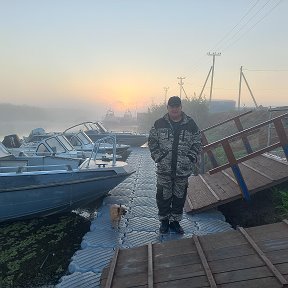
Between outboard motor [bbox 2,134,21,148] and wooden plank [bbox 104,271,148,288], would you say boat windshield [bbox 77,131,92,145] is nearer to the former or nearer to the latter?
outboard motor [bbox 2,134,21,148]

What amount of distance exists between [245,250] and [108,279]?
67.8 inches

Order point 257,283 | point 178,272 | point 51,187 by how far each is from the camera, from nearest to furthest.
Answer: point 257,283
point 178,272
point 51,187

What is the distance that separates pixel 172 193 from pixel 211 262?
191 centimetres

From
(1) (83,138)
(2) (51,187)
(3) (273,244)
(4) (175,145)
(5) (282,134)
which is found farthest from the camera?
(1) (83,138)

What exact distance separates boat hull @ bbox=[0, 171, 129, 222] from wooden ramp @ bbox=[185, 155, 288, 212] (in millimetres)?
2123

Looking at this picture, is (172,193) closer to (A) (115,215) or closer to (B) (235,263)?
(A) (115,215)

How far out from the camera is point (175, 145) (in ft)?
16.7

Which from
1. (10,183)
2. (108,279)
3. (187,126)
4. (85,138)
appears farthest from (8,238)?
(85,138)

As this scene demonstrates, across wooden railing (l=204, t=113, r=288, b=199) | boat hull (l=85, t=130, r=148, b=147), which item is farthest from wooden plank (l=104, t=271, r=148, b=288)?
boat hull (l=85, t=130, r=148, b=147)

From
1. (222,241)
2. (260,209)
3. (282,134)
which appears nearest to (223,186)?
(260,209)

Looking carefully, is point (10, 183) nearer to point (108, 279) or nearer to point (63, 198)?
point (63, 198)

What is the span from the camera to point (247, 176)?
7.11m

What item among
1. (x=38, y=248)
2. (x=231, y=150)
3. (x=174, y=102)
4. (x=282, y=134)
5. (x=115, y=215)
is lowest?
(x=38, y=248)

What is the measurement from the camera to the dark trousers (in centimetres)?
533
